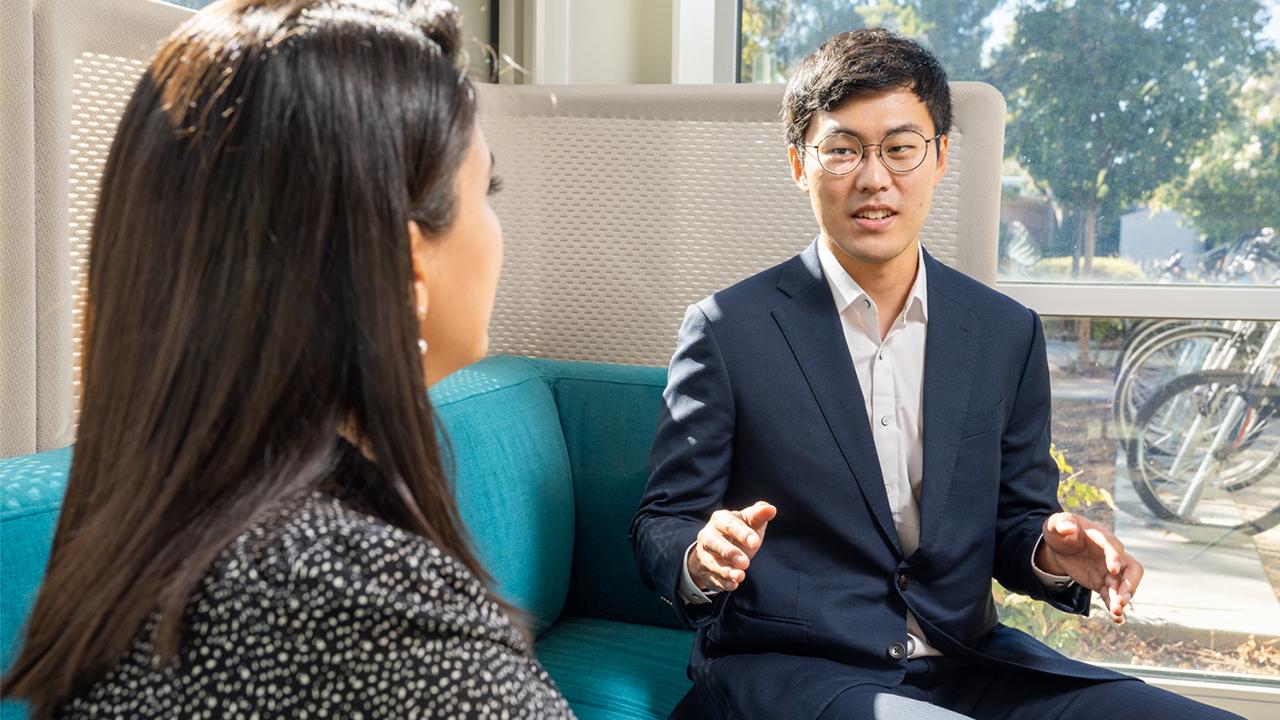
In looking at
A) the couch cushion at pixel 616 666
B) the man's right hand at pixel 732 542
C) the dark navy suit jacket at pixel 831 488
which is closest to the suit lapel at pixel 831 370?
the dark navy suit jacket at pixel 831 488

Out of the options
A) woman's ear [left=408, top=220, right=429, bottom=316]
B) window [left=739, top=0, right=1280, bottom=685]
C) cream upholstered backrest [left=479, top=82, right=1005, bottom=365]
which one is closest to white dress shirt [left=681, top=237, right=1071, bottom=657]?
cream upholstered backrest [left=479, top=82, right=1005, bottom=365]

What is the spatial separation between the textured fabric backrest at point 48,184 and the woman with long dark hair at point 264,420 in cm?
65

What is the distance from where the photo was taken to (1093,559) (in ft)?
4.86

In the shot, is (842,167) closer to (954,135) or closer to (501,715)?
(954,135)

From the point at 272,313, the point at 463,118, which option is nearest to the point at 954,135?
the point at 463,118

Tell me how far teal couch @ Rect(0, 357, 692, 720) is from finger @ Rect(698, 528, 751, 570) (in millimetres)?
347

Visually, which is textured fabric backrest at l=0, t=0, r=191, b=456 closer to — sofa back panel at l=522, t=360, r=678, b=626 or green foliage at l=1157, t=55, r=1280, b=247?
sofa back panel at l=522, t=360, r=678, b=626

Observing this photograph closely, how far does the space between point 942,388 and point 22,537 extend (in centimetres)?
115

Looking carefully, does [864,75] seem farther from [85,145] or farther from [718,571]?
[85,145]

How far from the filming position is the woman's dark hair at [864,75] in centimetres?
162

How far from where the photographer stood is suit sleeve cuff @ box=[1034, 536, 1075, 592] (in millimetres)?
1557

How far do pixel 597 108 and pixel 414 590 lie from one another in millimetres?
1636

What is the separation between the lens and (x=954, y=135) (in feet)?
6.63

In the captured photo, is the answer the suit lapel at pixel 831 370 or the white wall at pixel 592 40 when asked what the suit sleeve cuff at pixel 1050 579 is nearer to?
the suit lapel at pixel 831 370
